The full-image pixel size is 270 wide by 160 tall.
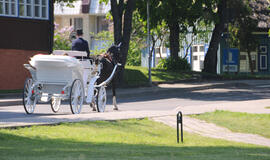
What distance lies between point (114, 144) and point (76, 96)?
19.5ft

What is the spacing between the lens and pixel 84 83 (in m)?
17.5

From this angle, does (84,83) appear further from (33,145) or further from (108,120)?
(33,145)

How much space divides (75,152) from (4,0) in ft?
67.8

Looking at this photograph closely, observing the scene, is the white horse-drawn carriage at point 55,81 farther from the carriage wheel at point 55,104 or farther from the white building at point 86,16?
A: the white building at point 86,16

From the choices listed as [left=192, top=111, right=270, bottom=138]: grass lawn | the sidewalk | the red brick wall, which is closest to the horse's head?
[left=192, top=111, right=270, bottom=138]: grass lawn

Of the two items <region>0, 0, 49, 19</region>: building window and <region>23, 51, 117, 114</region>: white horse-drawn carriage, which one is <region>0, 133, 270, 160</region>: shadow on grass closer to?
<region>23, 51, 117, 114</region>: white horse-drawn carriage

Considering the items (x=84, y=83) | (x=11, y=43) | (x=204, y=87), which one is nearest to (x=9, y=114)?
(x=84, y=83)

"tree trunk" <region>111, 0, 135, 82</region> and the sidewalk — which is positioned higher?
"tree trunk" <region>111, 0, 135, 82</region>

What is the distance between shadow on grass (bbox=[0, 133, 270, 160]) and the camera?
29.1 ft

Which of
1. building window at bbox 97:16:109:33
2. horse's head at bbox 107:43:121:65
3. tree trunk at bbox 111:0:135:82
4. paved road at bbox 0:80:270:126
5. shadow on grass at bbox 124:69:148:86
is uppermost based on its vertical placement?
building window at bbox 97:16:109:33

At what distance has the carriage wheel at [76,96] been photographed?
16578mm

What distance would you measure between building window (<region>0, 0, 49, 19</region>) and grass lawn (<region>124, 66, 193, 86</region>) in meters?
5.47

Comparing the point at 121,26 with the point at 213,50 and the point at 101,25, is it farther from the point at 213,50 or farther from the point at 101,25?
the point at 101,25

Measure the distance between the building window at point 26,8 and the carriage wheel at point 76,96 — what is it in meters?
13.0
